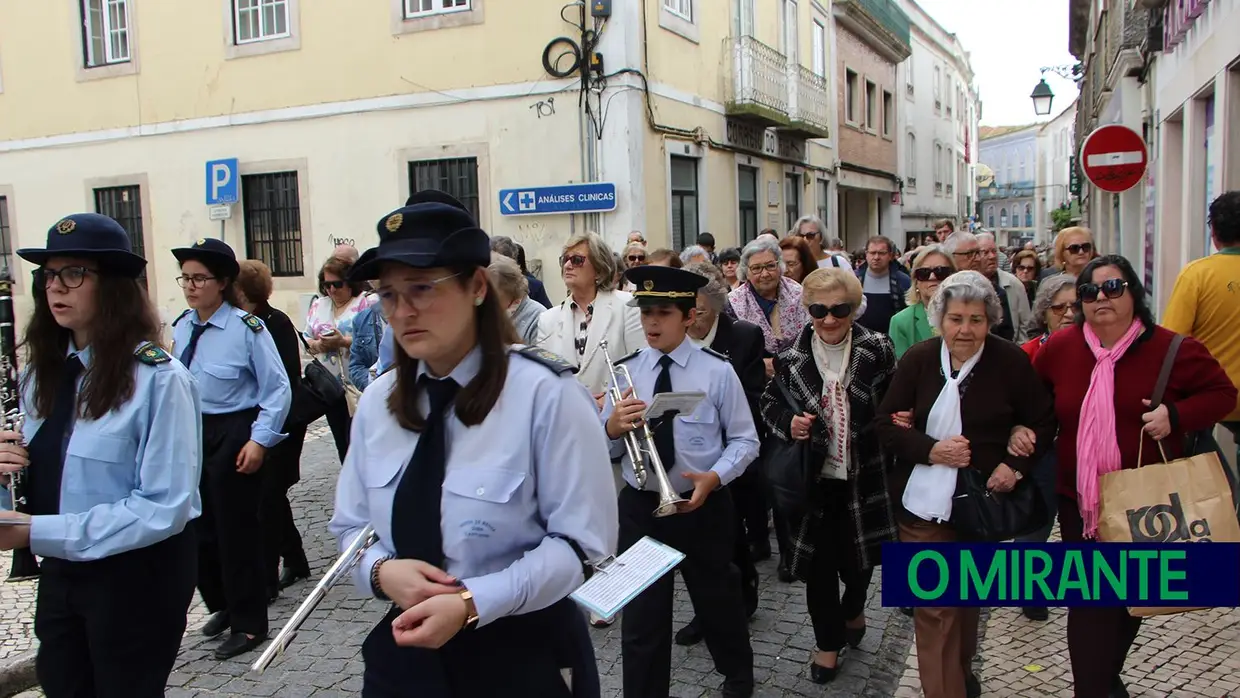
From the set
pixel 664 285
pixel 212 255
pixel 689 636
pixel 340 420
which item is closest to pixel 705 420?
pixel 664 285

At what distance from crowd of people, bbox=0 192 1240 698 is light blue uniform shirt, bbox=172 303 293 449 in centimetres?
1

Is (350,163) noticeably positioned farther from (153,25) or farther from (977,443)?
(977,443)

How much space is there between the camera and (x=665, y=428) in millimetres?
4230

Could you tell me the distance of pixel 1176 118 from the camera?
1116 centimetres

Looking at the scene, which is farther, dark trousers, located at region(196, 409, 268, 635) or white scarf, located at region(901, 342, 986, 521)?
dark trousers, located at region(196, 409, 268, 635)

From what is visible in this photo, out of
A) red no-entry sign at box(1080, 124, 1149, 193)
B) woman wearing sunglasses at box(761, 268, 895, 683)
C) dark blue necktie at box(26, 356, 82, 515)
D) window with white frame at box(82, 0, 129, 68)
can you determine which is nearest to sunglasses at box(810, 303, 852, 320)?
woman wearing sunglasses at box(761, 268, 895, 683)

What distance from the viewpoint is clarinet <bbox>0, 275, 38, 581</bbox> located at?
3051mm

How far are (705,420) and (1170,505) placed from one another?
5.89 ft

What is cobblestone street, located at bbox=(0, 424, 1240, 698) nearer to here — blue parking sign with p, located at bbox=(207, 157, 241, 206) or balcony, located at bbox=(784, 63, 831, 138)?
blue parking sign with p, located at bbox=(207, 157, 241, 206)

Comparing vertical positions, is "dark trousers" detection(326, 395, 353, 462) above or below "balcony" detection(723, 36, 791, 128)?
below

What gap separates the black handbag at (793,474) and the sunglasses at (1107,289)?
1.30 m

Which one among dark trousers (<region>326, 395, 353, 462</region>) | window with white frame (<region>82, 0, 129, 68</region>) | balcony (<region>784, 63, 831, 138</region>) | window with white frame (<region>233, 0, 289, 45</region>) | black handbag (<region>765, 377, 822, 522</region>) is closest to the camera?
black handbag (<region>765, 377, 822, 522</region>)

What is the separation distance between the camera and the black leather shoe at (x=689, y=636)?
16.3ft

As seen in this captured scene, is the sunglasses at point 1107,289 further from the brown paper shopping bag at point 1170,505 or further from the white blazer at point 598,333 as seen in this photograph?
the white blazer at point 598,333
